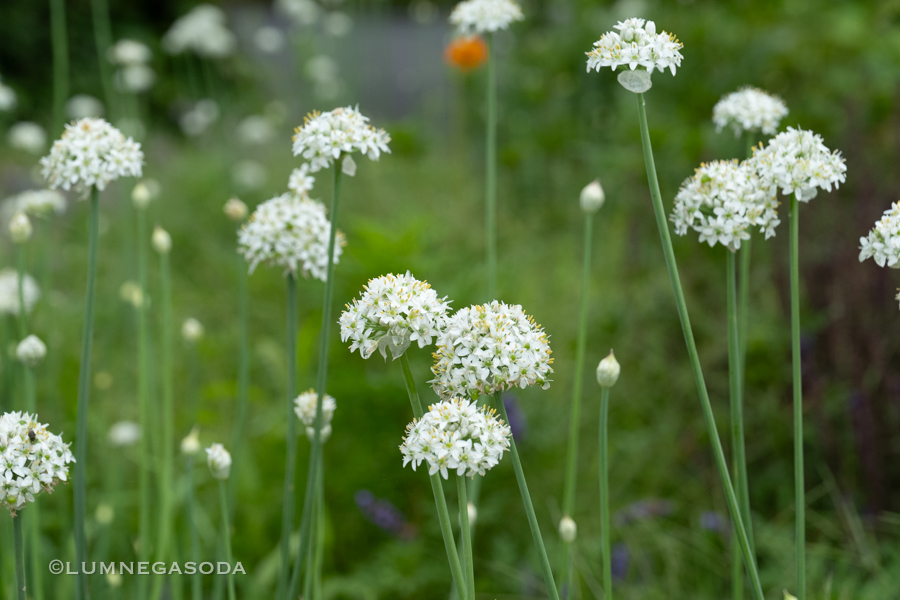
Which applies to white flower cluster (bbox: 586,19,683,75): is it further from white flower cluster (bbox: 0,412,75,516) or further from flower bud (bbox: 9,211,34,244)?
flower bud (bbox: 9,211,34,244)

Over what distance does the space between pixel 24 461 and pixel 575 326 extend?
2614 millimetres

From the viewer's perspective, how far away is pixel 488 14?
5.76 ft

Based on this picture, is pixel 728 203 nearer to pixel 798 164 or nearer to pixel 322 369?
pixel 798 164

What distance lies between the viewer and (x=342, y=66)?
6.53m


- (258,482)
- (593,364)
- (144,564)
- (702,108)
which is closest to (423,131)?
(702,108)

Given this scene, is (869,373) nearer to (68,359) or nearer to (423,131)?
(68,359)

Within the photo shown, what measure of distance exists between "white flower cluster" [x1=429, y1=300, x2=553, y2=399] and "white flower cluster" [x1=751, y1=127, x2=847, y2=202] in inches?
18.5

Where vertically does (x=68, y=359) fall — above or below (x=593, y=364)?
above

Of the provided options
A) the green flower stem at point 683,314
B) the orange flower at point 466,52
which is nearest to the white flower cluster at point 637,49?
the green flower stem at point 683,314

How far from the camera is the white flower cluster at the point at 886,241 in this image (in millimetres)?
1069

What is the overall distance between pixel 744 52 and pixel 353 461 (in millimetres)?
3681

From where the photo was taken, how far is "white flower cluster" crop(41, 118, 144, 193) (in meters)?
1.36

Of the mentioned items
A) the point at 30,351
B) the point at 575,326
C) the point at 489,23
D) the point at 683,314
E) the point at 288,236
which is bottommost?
the point at 683,314

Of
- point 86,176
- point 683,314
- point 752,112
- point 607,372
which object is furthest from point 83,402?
point 752,112
